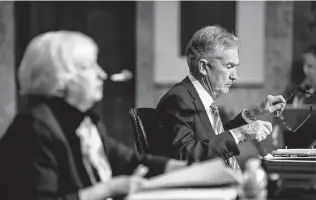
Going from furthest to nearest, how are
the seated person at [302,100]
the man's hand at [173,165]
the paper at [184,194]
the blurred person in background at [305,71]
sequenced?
the blurred person in background at [305,71] → the seated person at [302,100] → the man's hand at [173,165] → the paper at [184,194]

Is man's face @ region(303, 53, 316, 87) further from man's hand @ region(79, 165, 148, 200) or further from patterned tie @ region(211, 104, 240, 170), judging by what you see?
man's hand @ region(79, 165, 148, 200)

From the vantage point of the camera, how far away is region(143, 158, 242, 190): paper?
1.65 m

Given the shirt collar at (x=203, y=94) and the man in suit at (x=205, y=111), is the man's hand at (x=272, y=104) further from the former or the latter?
the shirt collar at (x=203, y=94)

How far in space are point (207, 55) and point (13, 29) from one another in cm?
396

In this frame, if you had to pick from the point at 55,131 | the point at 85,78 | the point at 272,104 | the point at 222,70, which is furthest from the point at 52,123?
the point at 272,104

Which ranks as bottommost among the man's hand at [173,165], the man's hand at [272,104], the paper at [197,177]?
the man's hand at [272,104]

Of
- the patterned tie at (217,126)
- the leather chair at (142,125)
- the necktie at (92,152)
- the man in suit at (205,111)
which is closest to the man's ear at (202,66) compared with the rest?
the man in suit at (205,111)

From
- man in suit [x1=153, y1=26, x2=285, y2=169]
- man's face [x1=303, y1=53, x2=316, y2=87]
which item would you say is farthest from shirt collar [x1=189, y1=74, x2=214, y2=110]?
man's face [x1=303, y1=53, x2=316, y2=87]

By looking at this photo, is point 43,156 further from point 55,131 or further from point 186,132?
point 186,132

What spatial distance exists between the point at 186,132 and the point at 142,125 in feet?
1.03

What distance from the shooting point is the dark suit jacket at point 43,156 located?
5.53ft

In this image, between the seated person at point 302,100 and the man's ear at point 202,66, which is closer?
the man's ear at point 202,66

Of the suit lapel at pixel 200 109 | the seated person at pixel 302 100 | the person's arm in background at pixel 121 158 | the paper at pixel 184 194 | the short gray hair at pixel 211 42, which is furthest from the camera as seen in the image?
the seated person at pixel 302 100

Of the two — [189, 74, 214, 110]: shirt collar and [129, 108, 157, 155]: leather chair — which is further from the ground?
[189, 74, 214, 110]: shirt collar
